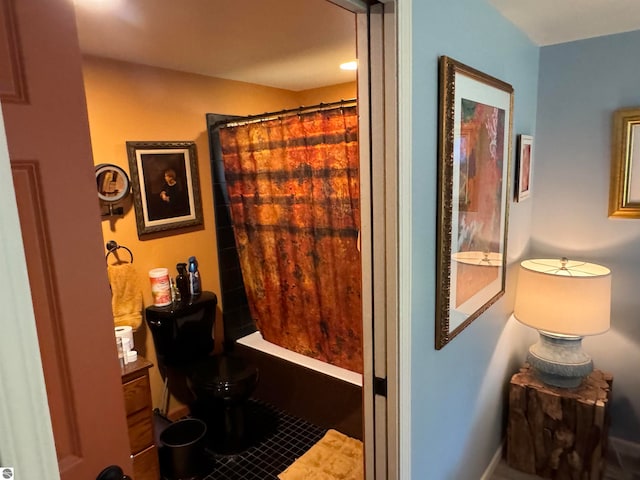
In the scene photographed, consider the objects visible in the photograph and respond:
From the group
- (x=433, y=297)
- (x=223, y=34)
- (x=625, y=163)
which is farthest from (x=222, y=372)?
(x=625, y=163)

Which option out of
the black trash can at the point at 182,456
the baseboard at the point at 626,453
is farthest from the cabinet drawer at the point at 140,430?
the baseboard at the point at 626,453

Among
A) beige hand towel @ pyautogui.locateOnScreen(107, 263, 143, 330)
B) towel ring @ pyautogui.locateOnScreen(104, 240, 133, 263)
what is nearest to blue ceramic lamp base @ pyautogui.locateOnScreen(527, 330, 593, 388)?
beige hand towel @ pyautogui.locateOnScreen(107, 263, 143, 330)

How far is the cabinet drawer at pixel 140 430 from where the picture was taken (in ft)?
6.41

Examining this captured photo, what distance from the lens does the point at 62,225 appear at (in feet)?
2.63

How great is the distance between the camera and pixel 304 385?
8.75ft

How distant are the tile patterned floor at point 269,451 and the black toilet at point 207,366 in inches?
2.9

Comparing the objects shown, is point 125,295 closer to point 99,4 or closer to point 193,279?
point 193,279

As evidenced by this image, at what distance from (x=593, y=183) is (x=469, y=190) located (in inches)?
45.5

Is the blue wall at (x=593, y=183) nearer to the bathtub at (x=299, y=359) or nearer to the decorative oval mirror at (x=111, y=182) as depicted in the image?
the bathtub at (x=299, y=359)

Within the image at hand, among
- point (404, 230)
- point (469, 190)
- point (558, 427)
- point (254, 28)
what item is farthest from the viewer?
point (558, 427)

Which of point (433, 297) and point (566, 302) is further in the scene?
point (566, 302)

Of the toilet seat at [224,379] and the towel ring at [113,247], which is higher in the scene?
the towel ring at [113,247]

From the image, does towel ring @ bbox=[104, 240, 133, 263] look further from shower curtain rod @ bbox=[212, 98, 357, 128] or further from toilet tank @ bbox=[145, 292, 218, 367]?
shower curtain rod @ bbox=[212, 98, 357, 128]

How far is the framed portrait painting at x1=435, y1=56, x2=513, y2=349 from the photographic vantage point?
141 cm
